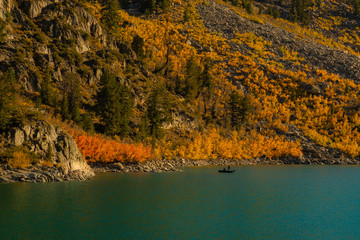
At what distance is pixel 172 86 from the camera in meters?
127

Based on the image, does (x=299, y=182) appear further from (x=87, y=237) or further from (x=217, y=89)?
(x=217, y=89)

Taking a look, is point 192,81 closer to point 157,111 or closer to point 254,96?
point 254,96

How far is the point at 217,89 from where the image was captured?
137750 millimetres

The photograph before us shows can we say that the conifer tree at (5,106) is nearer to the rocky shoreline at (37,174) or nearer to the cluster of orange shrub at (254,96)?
the rocky shoreline at (37,174)

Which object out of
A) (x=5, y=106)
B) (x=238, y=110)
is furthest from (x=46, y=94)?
(x=238, y=110)

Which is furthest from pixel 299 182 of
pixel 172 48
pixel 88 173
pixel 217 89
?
pixel 172 48

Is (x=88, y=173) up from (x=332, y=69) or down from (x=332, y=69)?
down

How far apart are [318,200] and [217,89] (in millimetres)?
94495

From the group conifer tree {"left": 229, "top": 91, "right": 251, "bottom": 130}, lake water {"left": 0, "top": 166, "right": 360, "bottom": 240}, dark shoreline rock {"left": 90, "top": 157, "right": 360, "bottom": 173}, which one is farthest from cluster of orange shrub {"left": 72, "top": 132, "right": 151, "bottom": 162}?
conifer tree {"left": 229, "top": 91, "right": 251, "bottom": 130}

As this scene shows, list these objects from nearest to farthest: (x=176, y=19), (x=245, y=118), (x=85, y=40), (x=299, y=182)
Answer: (x=299, y=182), (x=85, y=40), (x=245, y=118), (x=176, y=19)

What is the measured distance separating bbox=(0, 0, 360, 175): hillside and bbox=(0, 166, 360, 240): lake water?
22.1 meters

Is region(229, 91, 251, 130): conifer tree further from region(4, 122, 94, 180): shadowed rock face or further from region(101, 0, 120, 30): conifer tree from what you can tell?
region(4, 122, 94, 180): shadowed rock face

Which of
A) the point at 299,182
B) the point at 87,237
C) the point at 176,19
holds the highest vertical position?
the point at 176,19

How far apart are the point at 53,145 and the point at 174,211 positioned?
1328 inches
